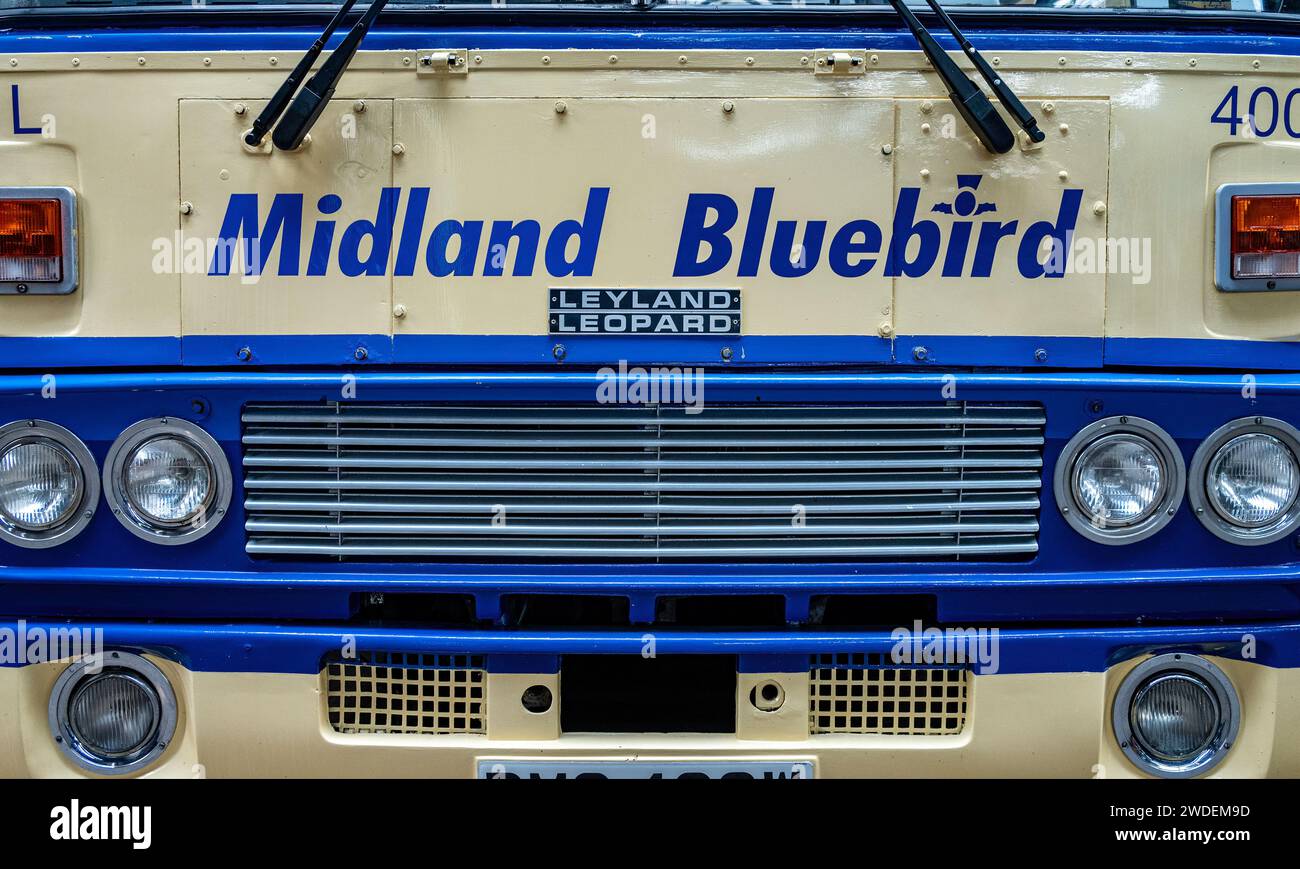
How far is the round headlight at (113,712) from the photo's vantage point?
2.63 meters

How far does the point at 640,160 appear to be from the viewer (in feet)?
8.45

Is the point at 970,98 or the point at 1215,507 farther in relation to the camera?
the point at 1215,507

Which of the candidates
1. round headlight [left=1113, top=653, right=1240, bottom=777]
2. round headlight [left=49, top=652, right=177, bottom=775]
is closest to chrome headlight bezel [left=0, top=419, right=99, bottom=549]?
round headlight [left=49, top=652, right=177, bottom=775]

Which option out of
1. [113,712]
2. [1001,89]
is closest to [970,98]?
[1001,89]

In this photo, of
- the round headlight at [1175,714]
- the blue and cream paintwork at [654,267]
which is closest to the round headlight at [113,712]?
the blue and cream paintwork at [654,267]

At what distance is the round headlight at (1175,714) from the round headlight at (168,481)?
2176mm

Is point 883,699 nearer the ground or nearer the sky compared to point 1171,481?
nearer the ground

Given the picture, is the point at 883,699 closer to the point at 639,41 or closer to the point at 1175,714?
the point at 1175,714

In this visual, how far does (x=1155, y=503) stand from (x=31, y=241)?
2.63 metres

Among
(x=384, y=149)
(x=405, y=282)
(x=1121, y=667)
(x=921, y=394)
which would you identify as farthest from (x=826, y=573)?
(x=384, y=149)

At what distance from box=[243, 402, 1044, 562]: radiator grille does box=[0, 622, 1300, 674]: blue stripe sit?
179mm

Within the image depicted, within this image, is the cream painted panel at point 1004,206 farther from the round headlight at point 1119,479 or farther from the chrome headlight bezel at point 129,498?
the chrome headlight bezel at point 129,498

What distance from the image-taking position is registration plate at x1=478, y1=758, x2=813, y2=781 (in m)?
2.59
